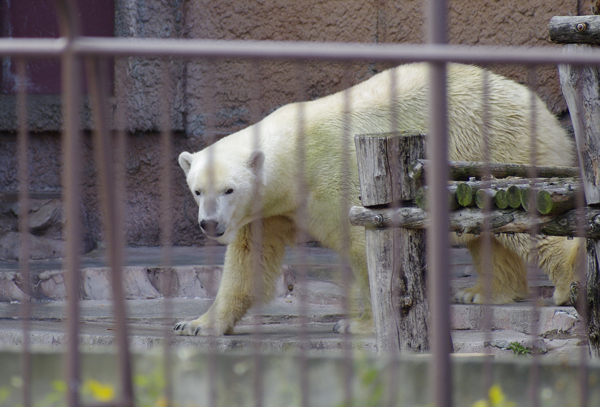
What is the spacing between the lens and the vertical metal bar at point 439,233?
1807 mm

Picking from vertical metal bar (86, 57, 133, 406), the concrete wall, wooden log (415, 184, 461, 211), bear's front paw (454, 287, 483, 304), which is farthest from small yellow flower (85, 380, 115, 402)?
the concrete wall

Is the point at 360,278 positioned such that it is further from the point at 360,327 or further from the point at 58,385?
the point at 58,385

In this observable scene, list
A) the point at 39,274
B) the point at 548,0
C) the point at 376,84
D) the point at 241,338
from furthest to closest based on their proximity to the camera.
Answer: the point at 548,0 → the point at 39,274 → the point at 376,84 → the point at 241,338

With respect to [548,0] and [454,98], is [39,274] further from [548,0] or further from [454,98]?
[548,0]

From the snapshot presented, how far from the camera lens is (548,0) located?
20.5ft

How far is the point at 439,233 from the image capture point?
5.95ft

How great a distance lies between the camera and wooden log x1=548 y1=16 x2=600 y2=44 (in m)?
3.15

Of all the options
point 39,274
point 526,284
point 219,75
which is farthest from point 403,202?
point 219,75

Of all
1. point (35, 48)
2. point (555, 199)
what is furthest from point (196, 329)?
point (35, 48)

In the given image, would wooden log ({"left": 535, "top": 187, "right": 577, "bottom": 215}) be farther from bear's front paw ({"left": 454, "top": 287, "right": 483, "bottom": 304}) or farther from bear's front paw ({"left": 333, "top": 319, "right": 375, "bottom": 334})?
bear's front paw ({"left": 454, "top": 287, "right": 483, "bottom": 304})

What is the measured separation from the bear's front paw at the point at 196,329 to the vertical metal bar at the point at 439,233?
2512 mm

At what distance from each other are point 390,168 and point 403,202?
Result: 18cm

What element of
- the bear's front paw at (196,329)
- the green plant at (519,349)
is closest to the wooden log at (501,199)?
the green plant at (519,349)

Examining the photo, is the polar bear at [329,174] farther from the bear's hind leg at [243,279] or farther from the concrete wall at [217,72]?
the concrete wall at [217,72]
